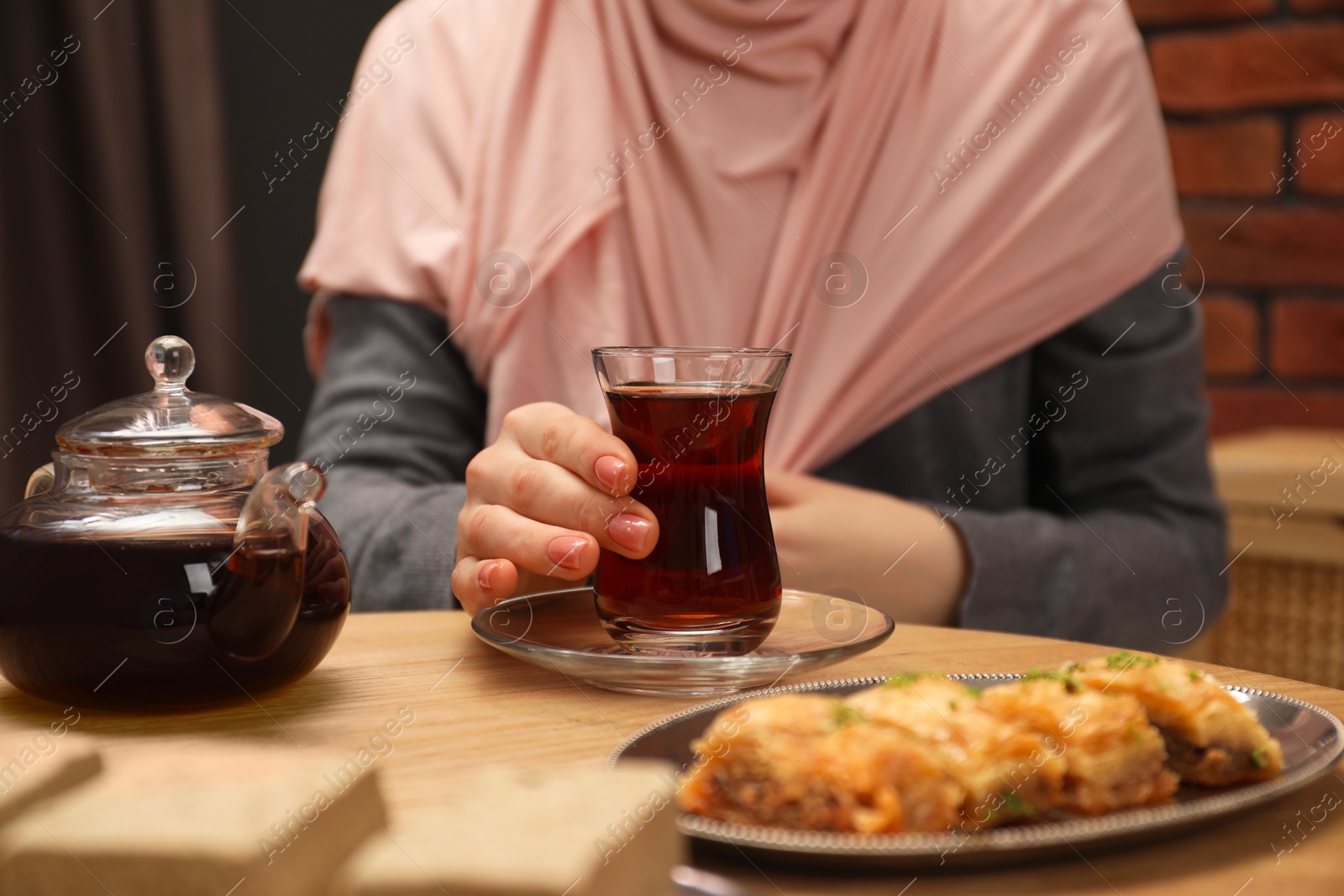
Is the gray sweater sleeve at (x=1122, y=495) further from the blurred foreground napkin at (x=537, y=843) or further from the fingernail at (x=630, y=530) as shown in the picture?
the blurred foreground napkin at (x=537, y=843)

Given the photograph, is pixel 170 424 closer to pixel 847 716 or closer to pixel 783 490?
pixel 847 716

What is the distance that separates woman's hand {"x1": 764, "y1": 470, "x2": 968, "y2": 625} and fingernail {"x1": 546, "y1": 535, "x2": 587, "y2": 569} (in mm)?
280

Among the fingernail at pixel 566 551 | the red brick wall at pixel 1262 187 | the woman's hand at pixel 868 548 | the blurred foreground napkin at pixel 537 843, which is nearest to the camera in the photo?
the blurred foreground napkin at pixel 537 843

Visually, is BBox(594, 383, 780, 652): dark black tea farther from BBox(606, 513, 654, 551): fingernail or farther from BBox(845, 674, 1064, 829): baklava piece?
BBox(845, 674, 1064, 829): baklava piece

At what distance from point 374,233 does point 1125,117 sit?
0.76 metres

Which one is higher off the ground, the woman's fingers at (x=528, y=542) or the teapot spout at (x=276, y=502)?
the teapot spout at (x=276, y=502)

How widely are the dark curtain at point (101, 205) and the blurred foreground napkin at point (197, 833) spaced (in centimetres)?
156

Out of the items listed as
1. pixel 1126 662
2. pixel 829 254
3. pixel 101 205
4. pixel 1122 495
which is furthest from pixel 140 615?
pixel 101 205

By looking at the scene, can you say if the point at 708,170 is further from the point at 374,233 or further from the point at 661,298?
the point at 374,233

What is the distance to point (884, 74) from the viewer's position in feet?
4.08

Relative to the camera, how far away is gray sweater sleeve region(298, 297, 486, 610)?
3.49ft

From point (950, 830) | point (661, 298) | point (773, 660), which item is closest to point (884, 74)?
point (661, 298)

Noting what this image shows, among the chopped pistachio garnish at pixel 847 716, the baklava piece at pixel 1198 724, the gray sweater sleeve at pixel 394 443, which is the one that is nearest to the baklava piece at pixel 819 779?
the chopped pistachio garnish at pixel 847 716

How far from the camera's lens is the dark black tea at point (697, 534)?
0.66m
